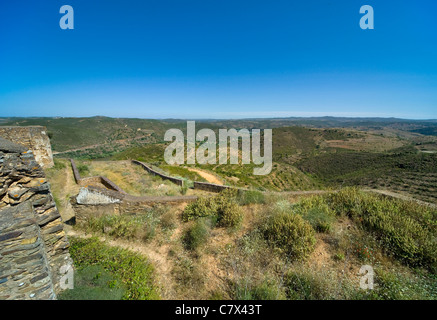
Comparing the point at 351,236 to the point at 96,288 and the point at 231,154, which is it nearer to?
the point at 96,288

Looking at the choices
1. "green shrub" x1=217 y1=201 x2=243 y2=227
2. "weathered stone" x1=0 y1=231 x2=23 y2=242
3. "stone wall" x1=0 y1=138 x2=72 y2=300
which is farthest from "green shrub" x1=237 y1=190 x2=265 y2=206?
"weathered stone" x1=0 y1=231 x2=23 y2=242

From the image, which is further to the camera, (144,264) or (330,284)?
(144,264)

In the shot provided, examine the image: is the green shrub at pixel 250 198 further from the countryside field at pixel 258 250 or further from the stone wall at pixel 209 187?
the stone wall at pixel 209 187

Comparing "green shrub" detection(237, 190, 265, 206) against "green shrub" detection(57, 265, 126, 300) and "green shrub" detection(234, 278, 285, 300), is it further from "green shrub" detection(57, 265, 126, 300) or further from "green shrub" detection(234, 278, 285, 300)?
"green shrub" detection(57, 265, 126, 300)

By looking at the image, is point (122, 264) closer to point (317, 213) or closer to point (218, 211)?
point (218, 211)

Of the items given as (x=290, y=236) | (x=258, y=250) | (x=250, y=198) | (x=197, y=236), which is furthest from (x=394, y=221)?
(x=197, y=236)
